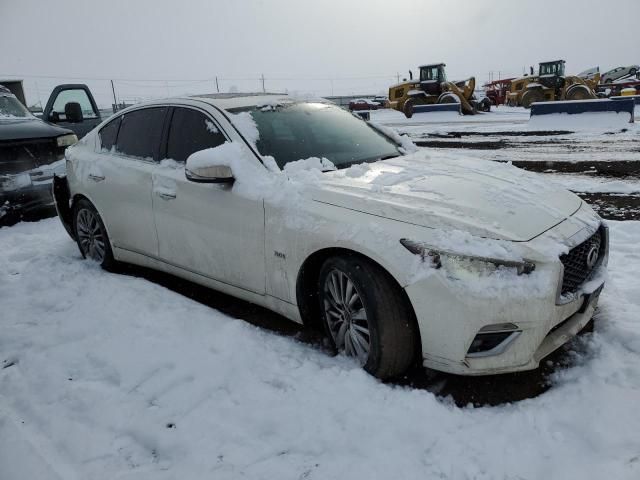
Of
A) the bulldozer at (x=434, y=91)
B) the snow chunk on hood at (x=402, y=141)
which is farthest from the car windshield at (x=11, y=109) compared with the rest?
the bulldozer at (x=434, y=91)

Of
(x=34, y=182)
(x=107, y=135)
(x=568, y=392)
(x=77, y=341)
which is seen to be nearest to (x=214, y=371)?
(x=77, y=341)

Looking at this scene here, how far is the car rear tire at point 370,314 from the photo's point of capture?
254cm

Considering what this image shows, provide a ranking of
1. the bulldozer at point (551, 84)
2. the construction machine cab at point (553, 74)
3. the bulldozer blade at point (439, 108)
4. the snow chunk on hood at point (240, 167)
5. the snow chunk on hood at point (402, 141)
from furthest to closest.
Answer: the construction machine cab at point (553, 74) → the bulldozer at point (551, 84) → the bulldozer blade at point (439, 108) → the snow chunk on hood at point (402, 141) → the snow chunk on hood at point (240, 167)

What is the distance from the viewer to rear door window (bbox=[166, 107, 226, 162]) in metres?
3.55

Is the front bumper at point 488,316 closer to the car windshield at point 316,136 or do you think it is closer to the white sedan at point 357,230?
the white sedan at point 357,230

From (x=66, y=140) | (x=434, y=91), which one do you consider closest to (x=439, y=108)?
(x=434, y=91)

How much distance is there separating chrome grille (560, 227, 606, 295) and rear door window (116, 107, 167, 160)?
9.84 ft

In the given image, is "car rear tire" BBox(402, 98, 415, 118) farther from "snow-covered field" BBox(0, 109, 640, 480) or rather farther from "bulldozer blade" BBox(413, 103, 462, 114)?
"snow-covered field" BBox(0, 109, 640, 480)

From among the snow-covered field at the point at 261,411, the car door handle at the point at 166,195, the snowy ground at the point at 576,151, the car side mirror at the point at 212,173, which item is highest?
the car side mirror at the point at 212,173

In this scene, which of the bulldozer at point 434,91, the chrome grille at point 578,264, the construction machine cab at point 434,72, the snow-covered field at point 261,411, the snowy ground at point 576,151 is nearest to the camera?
the snow-covered field at point 261,411

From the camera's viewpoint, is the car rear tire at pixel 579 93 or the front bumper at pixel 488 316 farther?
the car rear tire at pixel 579 93

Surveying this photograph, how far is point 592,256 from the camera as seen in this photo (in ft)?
9.08

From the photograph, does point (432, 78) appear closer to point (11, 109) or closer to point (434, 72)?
point (434, 72)

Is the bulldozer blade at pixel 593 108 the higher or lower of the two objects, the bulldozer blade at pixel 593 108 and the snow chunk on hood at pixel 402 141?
the lower
